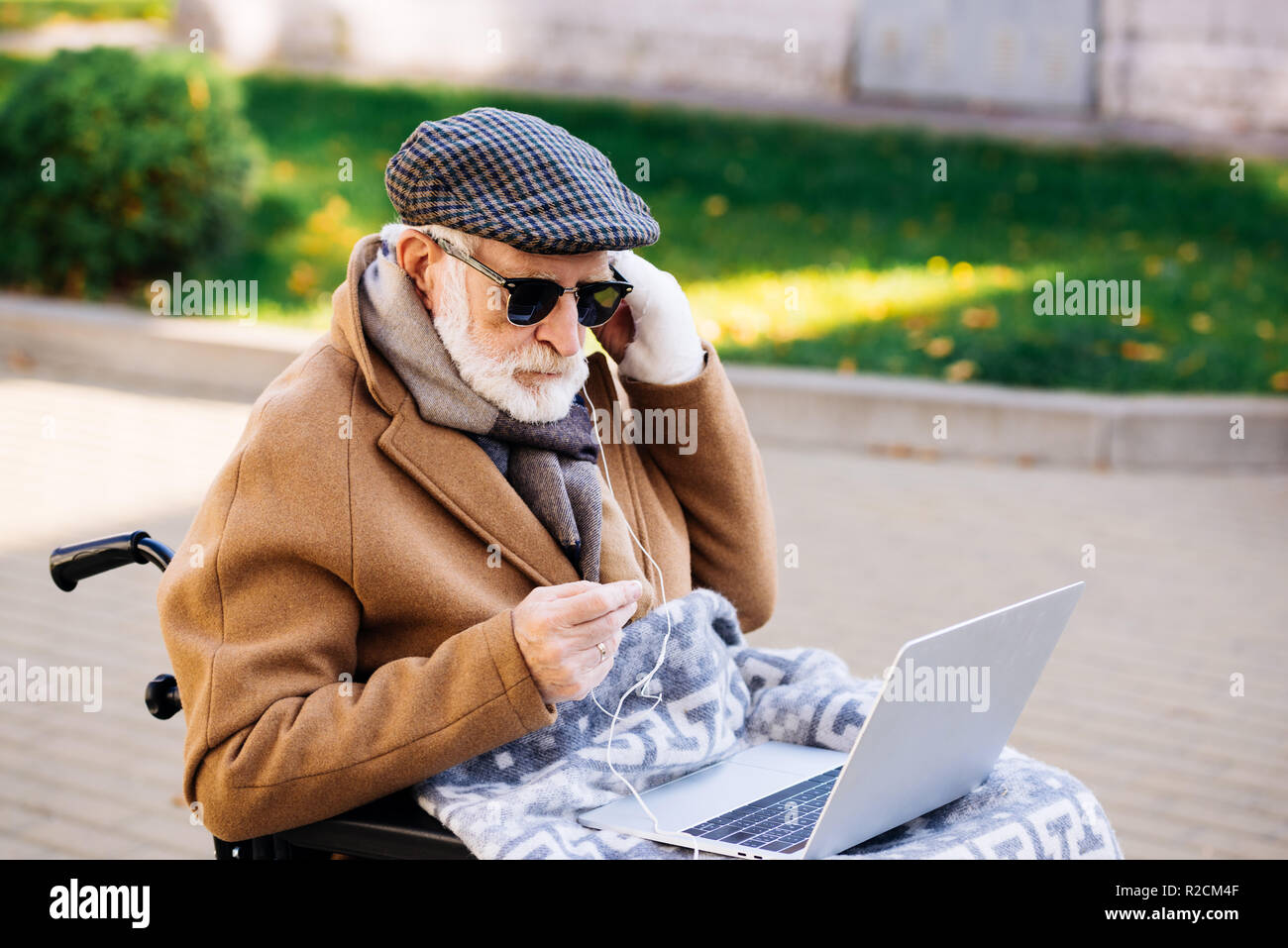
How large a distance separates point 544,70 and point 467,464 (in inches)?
493

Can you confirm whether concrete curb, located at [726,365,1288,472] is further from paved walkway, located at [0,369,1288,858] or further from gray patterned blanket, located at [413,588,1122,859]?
gray patterned blanket, located at [413,588,1122,859]

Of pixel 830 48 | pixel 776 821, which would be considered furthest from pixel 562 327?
pixel 830 48

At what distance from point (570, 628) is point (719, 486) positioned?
2.83 ft

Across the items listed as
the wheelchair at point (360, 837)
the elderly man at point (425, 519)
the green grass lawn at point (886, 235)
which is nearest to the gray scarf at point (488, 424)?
the elderly man at point (425, 519)

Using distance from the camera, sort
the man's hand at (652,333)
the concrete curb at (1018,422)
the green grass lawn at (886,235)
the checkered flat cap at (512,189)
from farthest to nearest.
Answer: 1. the green grass lawn at (886,235)
2. the concrete curb at (1018,422)
3. the man's hand at (652,333)
4. the checkered flat cap at (512,189)

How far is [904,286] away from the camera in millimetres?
9867

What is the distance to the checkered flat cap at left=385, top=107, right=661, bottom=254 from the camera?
2287 mm

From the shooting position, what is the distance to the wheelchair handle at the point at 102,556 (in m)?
2.51
